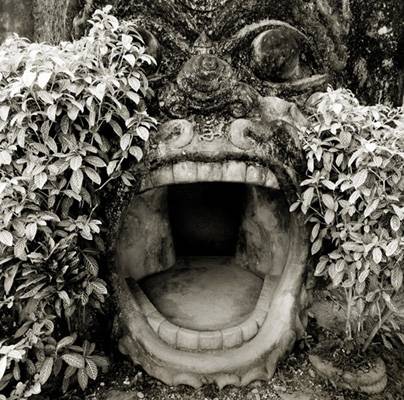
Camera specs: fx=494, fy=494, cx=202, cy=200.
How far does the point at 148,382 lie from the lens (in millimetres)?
2445

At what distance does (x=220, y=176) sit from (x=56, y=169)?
0.71 metres

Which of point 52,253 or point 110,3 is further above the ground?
point 110,3

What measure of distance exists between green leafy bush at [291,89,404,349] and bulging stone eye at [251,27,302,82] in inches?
8.2

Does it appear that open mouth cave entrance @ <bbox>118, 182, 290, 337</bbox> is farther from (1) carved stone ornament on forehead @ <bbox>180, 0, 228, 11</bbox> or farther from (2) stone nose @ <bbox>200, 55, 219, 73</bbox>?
(1) carved stone ornament on forehead @ <bbox>180, 0, 228, 11</bbox>

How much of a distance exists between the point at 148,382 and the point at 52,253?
0.86 metres

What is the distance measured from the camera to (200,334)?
7.95 ft

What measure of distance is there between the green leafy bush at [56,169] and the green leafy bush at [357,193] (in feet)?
2.67

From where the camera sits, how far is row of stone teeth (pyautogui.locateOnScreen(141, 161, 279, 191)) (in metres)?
2.20

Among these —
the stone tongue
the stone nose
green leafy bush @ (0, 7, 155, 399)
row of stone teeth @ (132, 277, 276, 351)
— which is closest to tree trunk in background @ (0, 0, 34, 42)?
green leafy bush @ (0, 7, 155, 399)

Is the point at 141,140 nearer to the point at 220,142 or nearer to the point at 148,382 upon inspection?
the point at 220,142

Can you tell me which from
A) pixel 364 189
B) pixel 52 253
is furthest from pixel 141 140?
pixel 364 189

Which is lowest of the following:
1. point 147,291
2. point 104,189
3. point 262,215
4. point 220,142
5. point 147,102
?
point 147,291

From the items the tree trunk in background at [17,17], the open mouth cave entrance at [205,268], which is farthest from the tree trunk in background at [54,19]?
the open mouth cave entrance at [205,268]

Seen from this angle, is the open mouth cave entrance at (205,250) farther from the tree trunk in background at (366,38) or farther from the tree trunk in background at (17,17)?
the tree trunk in background at (17,17)
